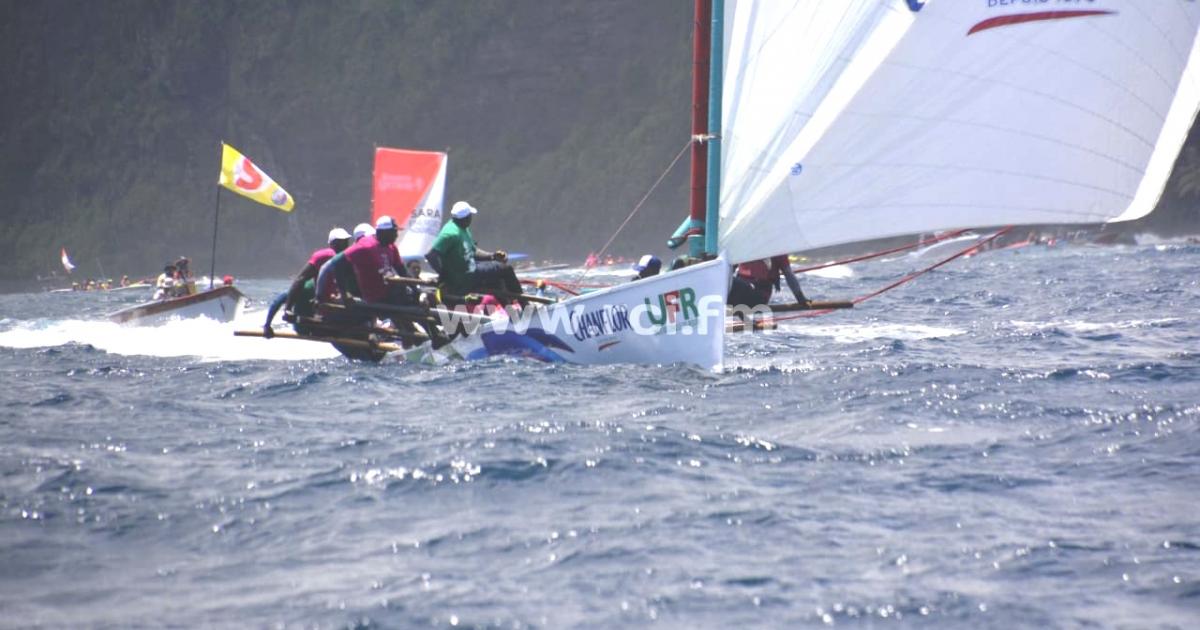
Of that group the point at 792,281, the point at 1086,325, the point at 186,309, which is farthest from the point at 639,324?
the point at 186,309

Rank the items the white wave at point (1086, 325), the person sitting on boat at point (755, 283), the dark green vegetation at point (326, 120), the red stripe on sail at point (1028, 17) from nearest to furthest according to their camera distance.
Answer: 1. the red stripe on sail at point (1028, 17)
2. the person sitting on boat at point (755, 283)
3. the white wave at point (1086, 325)
4. the dark green vegetation at point (326, 120)

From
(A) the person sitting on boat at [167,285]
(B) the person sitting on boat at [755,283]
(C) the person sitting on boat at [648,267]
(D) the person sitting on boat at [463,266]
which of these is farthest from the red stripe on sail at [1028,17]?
(A) the person sitting on boat at [167,285]

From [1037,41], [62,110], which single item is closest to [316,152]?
[62,110]

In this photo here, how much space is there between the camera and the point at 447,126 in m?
83.4

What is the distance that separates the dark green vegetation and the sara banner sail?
52.2 metres

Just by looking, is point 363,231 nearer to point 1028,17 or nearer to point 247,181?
point 247,181

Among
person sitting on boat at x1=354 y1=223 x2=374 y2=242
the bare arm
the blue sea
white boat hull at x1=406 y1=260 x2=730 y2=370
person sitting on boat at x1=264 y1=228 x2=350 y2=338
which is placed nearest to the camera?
the blue sea

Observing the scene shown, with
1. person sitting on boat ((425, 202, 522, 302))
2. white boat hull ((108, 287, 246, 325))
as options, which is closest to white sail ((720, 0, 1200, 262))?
person sitting on boat ((425, 202, 522, 302))

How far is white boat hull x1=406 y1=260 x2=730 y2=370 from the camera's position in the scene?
12078mm

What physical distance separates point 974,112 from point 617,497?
16.9ft

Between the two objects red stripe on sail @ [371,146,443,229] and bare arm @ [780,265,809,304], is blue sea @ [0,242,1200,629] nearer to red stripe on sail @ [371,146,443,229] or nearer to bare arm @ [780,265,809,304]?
bare arm @ [780,265,809,304]

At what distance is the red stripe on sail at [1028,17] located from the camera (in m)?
10.6

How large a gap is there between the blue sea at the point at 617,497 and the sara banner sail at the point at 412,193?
11.0 metres

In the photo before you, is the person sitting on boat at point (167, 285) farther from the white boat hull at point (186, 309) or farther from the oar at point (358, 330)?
the oar at point (358, 330)
